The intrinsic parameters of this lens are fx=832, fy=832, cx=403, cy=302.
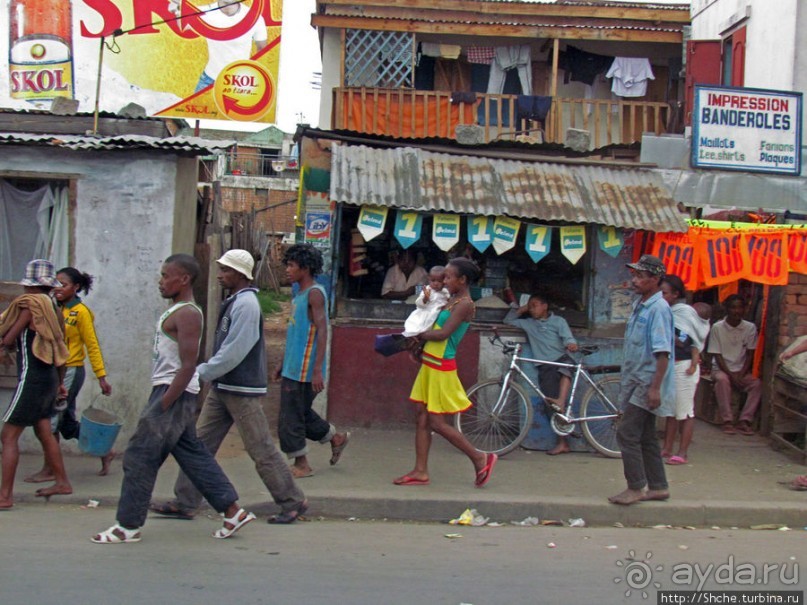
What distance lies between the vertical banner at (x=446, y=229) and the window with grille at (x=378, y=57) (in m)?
7.04

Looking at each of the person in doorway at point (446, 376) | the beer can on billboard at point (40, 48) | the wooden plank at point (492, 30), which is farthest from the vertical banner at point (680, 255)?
the beer can on billboard at point (40, 48)

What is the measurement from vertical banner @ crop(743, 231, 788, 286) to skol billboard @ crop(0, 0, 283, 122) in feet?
21.5

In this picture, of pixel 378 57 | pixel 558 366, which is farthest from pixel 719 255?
pixel 378 57

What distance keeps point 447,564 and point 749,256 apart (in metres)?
4.60

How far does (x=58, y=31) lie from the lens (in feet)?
36.2

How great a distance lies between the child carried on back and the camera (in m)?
6.41

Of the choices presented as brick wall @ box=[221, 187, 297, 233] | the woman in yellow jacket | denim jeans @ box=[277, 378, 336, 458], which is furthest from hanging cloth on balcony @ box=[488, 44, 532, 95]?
brick wall @ box=[221, 187, 297, 233]

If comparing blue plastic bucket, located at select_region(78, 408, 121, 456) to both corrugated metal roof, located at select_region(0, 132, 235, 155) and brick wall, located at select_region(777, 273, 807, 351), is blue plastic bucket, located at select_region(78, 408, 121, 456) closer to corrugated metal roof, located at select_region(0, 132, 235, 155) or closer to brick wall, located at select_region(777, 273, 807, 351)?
corrugated metal roof, located at select_region(0, 132, 235, 155)

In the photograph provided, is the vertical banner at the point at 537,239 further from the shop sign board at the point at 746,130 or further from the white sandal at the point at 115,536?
the white sandal at the point at 115,536

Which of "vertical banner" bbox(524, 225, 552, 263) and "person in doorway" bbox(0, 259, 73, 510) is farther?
"vertical banner" bbox(524, 225, 552, 263)

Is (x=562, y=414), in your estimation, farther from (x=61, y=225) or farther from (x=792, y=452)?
(x=61, y=225)

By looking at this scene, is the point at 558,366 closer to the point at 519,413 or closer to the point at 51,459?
the point at 519,413

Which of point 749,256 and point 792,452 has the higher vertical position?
point 749,256

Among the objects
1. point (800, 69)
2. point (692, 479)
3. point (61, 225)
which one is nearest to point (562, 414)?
point (692, 479)
